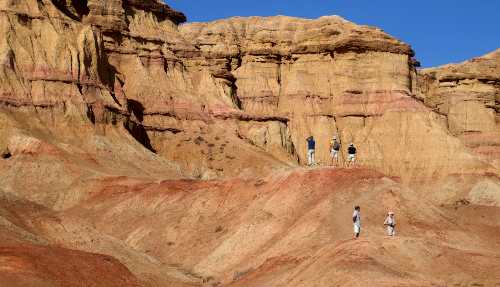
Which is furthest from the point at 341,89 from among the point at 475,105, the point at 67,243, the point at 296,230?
the point at 67,243

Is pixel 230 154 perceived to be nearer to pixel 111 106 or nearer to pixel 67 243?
pixel 111 106

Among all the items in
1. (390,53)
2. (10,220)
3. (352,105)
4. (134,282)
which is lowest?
(134,282)

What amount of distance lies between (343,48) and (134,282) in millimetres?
62792

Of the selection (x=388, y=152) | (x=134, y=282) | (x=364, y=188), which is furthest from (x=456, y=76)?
(x=134, y=282)

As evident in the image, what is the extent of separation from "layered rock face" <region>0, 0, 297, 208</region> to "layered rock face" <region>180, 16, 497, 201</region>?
40.8 feet

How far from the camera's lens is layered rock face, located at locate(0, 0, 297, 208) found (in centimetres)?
4356

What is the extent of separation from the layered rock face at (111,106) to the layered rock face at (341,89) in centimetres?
1242

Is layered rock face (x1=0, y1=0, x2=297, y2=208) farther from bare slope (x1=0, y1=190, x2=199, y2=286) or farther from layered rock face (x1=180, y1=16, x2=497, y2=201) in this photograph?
bare slope (x1=0, y1=190, x2=199, y2=286)

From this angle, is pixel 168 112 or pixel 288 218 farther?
pixel 168 112

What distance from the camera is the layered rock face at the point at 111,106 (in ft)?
143

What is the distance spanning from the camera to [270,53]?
279 ft

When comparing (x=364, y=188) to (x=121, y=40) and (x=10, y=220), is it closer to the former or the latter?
(x=10, y=220)

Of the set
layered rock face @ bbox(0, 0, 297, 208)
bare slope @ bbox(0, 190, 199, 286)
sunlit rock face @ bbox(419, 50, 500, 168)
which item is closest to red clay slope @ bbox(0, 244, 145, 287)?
bare slope @ bbox(0, 190, 199, 286)

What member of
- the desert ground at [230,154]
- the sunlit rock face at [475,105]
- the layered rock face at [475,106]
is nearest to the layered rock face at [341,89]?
the desert ground at [230,154]
